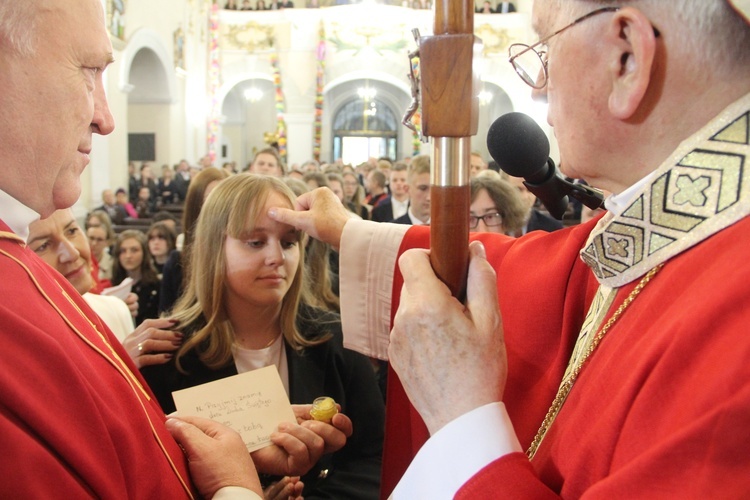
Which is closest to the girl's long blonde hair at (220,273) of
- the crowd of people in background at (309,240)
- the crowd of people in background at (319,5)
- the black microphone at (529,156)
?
the crowd of people in background at (309,240)


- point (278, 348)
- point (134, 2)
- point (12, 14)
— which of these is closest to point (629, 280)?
point (12, 14)

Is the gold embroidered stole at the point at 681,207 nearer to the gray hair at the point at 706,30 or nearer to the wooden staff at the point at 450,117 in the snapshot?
the gray hair at the point at 706,30

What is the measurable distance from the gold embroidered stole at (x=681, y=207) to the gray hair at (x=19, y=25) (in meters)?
0.91

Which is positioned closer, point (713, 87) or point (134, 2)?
point (713, 87)

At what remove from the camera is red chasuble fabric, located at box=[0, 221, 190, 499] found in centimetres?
79

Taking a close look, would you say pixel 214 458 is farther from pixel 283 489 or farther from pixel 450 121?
pixel 450 121

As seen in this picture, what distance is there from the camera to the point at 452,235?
3.35 ft

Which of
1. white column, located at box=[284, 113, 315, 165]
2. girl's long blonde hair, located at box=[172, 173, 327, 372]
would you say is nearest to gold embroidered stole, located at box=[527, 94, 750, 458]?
girl's long blonde hair, located at box=[172, 173, 327, 372]

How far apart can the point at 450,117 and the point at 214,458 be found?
0.77 m

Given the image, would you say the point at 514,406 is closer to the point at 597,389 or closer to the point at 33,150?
the point at 597,389

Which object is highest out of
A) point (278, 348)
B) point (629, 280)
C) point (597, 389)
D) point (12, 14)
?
point (12, 14)

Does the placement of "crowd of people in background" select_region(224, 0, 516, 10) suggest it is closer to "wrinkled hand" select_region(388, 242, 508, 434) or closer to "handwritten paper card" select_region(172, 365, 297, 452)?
"handwritten paper card" select_region(172, 365, 297, 452)

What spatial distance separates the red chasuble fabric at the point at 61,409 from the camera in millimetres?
792

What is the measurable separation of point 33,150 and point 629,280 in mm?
923
